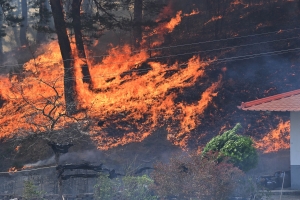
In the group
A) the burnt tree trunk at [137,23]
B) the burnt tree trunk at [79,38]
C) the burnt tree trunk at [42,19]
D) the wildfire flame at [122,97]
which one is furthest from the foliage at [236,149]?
the burnt tree trunk at [42,19]

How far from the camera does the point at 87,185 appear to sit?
697 inches

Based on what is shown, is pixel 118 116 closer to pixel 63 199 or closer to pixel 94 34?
pixel 94 34

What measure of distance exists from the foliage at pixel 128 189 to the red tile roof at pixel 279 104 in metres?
4.46

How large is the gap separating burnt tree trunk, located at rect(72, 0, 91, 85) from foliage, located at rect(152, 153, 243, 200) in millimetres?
15698

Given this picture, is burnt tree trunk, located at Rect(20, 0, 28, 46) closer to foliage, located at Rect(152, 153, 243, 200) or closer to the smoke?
the smoke

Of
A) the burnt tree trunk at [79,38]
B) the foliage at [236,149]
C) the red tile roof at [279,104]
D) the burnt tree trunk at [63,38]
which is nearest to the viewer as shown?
the foliage at [236,149]

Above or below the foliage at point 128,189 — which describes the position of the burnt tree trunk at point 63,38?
above

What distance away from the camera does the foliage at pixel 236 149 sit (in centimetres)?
1530

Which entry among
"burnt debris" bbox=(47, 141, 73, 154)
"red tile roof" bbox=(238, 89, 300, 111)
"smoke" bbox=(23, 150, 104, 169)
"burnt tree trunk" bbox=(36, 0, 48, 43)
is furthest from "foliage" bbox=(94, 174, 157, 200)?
"burnt tree trunk" bbox=(36, 0, 48, 43)

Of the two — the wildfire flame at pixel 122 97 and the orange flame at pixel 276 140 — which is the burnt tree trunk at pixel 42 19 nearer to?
the wildfire flame at pixel 122 97

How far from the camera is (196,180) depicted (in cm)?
1276

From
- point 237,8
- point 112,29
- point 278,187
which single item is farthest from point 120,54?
point 278,187

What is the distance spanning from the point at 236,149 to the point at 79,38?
16534mm


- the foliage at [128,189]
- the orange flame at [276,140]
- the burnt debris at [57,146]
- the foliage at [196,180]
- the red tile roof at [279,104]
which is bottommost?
the orange flame at [276,140]
